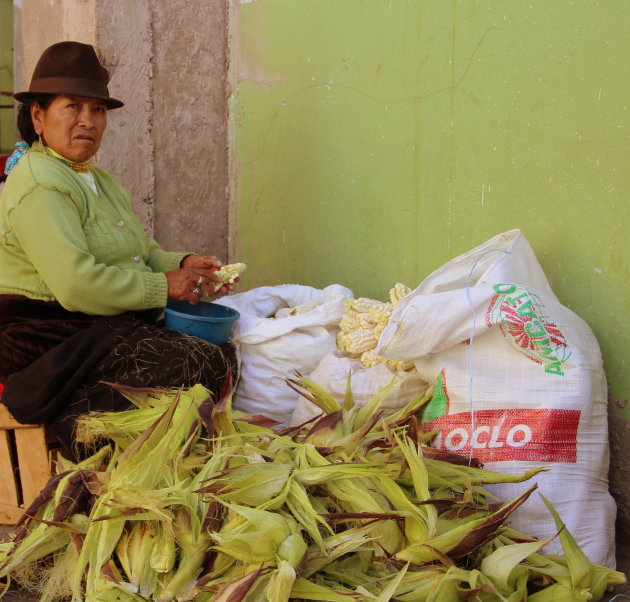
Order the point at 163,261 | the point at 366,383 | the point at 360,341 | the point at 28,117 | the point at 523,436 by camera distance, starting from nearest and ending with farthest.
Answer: the point at 523,436 < the point at 366,383 < the point at 360,341 < the point at 28,117 < the point at 163,261

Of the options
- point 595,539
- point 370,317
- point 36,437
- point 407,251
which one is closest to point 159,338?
point 36,437

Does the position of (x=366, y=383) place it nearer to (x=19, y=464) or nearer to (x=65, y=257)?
(x=65, y=257)

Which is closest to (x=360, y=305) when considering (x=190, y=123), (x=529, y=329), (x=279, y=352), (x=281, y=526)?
(x=279, y=352)

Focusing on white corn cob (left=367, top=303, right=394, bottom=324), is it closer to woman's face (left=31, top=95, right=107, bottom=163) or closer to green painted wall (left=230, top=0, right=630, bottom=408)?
green painted wall (left=230, top=0, right=630, bottom=408)

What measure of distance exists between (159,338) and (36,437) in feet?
1.83

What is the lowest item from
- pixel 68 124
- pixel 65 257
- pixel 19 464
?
pixel 19 464

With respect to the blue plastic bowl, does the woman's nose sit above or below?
above

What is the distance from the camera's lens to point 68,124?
2965 mm

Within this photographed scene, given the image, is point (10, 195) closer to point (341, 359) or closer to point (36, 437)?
point (36, 437)

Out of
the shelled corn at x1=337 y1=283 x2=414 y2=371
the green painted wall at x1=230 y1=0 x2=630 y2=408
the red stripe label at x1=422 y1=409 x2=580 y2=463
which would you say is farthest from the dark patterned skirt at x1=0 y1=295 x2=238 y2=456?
the green painted wall at x1=230 y1=0 x2=630 y2=408

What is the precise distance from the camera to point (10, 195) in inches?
109

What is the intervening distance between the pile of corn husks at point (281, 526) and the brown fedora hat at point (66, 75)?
1.29 meters

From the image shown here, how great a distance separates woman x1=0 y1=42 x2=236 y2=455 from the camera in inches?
107

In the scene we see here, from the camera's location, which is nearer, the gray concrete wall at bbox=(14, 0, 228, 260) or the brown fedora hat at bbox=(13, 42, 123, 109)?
the brown fedora hat at bbox=(13, 42, 123, 109)
